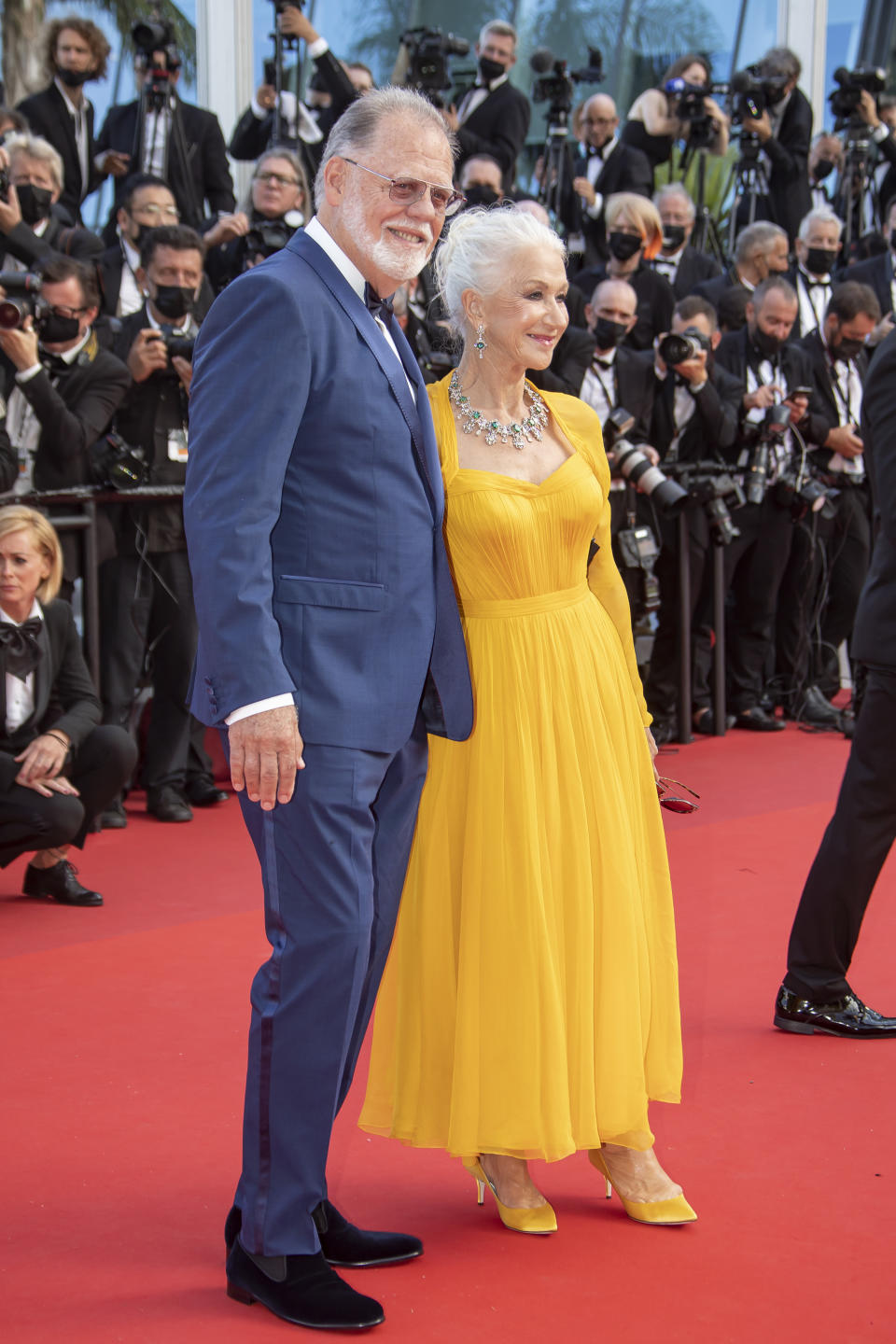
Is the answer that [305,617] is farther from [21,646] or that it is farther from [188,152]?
[188,152]

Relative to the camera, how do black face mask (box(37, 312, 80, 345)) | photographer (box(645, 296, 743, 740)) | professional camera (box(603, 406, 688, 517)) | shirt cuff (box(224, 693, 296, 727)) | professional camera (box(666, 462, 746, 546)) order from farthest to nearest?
photographer (box(645, 296, 743, 740)) < professional camera (box(666, 462, 746, 546)) < professional camera (box(603, 406, 688, 517)) < black face mask (box(37, 312, 80, 345)) < shirt cuff (box(224, 693, 296, 727))

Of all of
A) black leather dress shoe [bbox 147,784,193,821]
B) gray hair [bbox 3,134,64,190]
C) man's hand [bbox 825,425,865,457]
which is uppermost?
gray hair [bbox 3,134,64,190]

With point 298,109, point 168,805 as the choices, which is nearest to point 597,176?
point 298,109

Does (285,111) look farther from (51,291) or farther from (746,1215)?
(746,1215)

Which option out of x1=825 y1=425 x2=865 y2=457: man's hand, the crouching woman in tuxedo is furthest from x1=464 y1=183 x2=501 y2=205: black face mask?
the crouching woman in tuxedo

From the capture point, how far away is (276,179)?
20.3 feet

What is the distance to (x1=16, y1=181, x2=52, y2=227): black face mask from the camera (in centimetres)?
591

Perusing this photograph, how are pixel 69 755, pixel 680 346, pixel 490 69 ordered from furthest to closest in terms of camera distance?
pixel 490 69 → pixel 680 346 → pixel 69 755

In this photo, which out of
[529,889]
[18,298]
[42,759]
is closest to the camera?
[529,889]

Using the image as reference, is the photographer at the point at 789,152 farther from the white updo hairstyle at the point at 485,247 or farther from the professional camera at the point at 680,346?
the white updo hairstyle at the point at 485,247

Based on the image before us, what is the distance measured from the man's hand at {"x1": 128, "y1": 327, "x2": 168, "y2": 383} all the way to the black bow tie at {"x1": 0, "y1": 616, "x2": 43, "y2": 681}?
1162 mm

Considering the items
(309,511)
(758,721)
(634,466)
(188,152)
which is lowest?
(758,721)

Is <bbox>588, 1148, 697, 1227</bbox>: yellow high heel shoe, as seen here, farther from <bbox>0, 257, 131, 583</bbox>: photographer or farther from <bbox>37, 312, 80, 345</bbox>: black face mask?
<bbox>37, 312, 80, 345</bbox>: black face mask

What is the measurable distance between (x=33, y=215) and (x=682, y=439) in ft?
8.70
